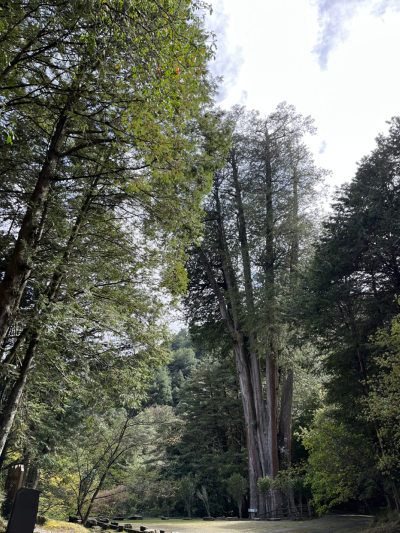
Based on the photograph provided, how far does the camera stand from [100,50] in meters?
A: 3.77

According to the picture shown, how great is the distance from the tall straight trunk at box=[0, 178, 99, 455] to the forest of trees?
1.1 inches

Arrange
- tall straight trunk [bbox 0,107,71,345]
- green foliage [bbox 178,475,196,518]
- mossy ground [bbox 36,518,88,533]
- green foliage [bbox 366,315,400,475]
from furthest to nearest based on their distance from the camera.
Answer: green foliage [bbox 178,475,196,518]
mossy ground [bbox 36,518,88,533]
green foliage [bbox 366,315,400,475]
tall straight trunk [bbox 0,107,71,345]

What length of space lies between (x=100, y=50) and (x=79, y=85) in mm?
875

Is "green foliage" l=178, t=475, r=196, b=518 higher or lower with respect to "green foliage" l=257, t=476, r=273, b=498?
lower

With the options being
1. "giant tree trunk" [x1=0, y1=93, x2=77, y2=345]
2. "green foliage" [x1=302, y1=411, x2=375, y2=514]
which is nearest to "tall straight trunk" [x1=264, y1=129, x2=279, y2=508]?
"green foliage" [x1=302, y1=411, x2=375, y2=514]

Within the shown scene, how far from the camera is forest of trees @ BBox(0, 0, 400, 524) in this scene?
418 cm

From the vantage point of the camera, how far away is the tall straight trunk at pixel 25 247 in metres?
4.14

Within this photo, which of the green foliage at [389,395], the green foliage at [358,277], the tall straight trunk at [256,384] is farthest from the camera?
the tall straight trunk at [256,384]

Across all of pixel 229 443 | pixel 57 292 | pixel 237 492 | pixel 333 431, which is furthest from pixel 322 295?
pixel 229 443

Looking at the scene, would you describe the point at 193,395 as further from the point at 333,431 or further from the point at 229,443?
the point at 333,431

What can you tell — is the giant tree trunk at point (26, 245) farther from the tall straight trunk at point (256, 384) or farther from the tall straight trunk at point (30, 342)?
the tall straight trunk at point (256, 384)

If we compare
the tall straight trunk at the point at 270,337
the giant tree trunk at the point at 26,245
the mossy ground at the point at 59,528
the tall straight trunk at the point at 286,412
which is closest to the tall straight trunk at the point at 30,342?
the giant tree trunk at the point at 26,245

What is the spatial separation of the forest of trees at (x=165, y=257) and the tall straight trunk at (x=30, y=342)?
0.03m

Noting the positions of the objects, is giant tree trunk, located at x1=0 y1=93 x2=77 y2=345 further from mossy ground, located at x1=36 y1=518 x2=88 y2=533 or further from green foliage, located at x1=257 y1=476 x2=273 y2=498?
green foliage, located at x1=257 y1=476 x2=273 y2=498
